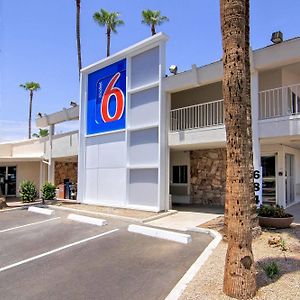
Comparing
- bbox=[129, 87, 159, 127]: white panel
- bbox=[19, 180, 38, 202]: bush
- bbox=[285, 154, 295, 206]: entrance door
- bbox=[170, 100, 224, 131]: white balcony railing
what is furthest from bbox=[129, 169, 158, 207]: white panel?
bbox=[19, 180, 38, 202]: bush

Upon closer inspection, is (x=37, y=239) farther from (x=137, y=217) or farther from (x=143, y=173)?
(x=143, y=173)

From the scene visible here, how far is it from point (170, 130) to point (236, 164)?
9.61 metres

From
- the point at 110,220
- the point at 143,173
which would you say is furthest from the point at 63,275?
the point at 143,173

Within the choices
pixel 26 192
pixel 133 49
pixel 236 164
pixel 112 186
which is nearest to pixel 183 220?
pixel 112 186

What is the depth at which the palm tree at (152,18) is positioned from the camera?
93.3 ft

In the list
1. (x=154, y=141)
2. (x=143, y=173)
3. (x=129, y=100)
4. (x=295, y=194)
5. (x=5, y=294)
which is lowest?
(x=5, y=294)

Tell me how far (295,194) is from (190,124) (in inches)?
229

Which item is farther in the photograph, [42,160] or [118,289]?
[42,160]

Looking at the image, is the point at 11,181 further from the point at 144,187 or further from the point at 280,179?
the point at 280,179

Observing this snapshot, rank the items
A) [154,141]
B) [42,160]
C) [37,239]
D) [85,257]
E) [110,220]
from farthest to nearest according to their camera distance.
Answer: [42,160], [154,141], [110,220], [37,239], [85,257]

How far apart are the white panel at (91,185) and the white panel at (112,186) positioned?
0.39 m

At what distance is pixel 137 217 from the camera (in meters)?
12.5

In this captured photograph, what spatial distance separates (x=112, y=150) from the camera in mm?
16578

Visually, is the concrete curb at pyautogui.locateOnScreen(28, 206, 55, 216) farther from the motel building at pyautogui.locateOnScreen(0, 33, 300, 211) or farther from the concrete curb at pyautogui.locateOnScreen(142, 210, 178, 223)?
the concrete curb at pyautogui.locateOnScreen(142, 210, 178, 223)
